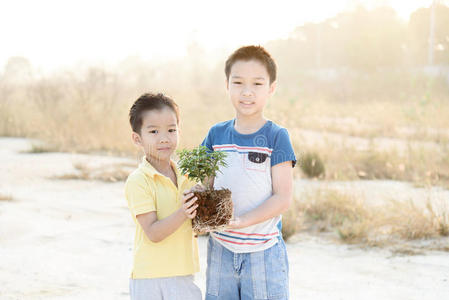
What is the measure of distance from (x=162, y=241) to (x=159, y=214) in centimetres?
12

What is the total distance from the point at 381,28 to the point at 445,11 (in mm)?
5072

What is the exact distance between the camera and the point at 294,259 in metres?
4.24

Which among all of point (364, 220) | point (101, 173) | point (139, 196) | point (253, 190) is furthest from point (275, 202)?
point (101, 173)

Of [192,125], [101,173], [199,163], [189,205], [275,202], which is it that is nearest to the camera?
[189,205]

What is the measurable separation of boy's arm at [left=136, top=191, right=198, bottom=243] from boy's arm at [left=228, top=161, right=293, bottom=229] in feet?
0.70

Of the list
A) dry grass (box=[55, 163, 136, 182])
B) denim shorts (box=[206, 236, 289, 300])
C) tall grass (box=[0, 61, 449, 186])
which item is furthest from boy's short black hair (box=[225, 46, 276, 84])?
dry grass (box=[55, 163, 136, 182])

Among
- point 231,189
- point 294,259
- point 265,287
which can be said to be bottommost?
point 294,259

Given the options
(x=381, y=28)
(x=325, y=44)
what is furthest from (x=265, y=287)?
(x=325, y=44)

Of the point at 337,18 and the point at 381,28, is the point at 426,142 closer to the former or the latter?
the point at 381,28

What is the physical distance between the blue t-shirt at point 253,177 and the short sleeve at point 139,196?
337mm

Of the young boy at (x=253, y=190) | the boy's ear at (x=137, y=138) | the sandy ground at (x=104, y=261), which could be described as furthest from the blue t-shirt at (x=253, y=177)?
the sandy ground at (x=104, y=261)

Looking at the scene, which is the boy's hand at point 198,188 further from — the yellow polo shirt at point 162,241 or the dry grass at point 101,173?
the dry grass at point 101,173

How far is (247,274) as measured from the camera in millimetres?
2174

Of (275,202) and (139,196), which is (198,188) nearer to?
(139,196)
